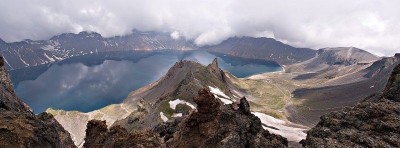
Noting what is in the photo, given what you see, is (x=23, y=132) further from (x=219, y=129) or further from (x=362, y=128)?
(x=362, y=128)

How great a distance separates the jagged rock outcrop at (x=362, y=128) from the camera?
134ft

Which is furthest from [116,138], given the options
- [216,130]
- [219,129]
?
[219,129]

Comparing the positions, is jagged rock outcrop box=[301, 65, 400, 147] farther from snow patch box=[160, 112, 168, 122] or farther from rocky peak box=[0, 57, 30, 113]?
snow patch box=[160, 112, 168, 122]

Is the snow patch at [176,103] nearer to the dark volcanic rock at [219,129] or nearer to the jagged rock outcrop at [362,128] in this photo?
the dark volcanic rock at [219,129]

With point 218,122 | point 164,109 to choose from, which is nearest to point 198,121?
point 218,122

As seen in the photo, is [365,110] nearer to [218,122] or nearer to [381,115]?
[381,115]

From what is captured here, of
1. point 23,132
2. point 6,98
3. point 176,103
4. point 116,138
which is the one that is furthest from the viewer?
point 176,103

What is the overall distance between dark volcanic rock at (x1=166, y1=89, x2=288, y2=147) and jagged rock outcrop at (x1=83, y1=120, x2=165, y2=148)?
7375mm

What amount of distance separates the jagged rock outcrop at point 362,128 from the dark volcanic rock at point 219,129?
6523mm

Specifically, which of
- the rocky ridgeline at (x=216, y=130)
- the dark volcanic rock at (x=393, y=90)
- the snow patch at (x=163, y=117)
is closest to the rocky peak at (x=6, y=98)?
the rocky ridgeline at (x=216, y=130)

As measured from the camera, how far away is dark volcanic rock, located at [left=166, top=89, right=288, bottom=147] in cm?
4981

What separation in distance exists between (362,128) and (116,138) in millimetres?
28499

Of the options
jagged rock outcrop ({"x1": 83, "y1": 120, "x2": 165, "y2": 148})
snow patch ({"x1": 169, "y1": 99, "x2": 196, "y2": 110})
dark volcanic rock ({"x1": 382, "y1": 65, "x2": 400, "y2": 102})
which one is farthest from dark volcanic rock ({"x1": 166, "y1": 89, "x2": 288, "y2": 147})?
snow patch ({"x1": 169, "y1": 99, "x2": 196, "y2": 110})

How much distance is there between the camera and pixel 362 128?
43.9 m
